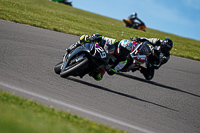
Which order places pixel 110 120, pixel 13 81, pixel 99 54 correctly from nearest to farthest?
pixel 110 120 → pixel 13 81 → pixel 99 54

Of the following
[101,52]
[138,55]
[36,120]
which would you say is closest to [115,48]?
[101,52]

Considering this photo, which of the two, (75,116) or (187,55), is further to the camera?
(187,55)

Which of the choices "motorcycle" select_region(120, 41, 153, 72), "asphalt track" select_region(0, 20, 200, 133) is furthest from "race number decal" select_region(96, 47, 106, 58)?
"motorcycle" select_region(120, 41, 153, 72)

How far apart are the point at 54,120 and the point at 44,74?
323 cm

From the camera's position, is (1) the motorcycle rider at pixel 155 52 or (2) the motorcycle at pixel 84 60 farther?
(1) the motorcycle rider at pixel 155 52

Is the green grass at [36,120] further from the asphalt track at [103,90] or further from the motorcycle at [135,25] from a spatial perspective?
the motorcycle at [135,25]

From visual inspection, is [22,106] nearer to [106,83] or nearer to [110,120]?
[110,120]

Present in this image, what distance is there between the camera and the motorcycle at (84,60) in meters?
6.80

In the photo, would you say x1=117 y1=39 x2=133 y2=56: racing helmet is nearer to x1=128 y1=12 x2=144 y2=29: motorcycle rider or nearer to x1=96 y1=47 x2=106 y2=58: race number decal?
x1=96 y1=47 x2=106 y2=58: race number decal

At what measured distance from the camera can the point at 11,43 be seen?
978cm

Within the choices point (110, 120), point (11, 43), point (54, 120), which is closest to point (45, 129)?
point (54, 120)

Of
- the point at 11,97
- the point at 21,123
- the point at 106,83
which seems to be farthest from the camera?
the point at 106,83

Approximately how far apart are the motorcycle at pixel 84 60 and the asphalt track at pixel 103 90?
0.32 m

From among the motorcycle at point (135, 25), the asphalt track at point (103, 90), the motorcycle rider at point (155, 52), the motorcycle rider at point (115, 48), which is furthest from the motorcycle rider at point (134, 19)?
the motorcycle rider at point (115, 48)
